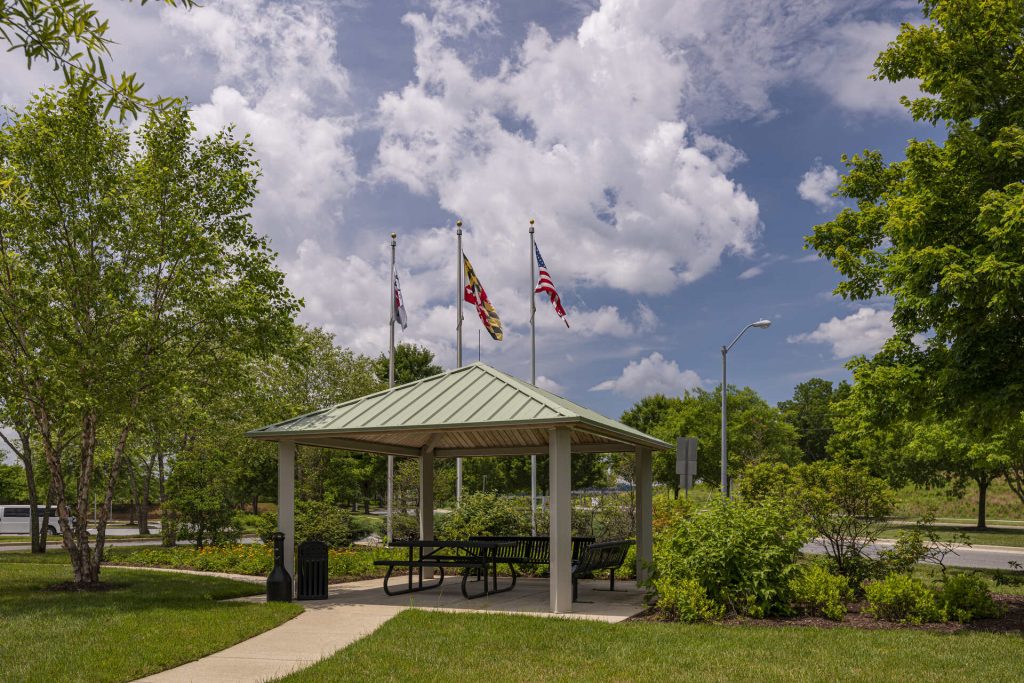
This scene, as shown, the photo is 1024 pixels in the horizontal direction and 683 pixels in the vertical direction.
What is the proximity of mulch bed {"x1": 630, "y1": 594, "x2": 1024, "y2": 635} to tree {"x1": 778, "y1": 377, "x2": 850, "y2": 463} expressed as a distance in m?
75.2

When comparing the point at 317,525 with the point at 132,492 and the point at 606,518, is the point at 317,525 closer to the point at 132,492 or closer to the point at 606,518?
the point at 606,518

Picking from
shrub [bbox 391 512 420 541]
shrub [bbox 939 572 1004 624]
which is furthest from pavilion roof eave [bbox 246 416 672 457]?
shrub [bbox 391 512 420 541]

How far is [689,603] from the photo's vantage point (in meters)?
11.6

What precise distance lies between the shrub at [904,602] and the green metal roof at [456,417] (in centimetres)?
447

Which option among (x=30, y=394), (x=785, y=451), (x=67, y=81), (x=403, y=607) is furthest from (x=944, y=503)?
(x=67, y=81)

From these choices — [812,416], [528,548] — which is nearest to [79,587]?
[528,548]

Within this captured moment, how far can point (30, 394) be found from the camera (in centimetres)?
1532

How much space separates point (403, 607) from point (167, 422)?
21.8 feet

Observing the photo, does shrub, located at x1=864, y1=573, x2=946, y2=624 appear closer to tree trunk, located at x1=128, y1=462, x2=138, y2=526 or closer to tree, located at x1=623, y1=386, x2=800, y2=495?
tree trunk, located at x1=128, y1=462, x2=138, y2=526

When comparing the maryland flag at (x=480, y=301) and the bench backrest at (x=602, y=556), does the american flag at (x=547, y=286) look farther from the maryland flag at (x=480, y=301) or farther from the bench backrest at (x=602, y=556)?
the bench backrest at (x=602, y=556)

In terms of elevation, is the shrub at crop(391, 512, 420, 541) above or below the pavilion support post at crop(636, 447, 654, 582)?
below

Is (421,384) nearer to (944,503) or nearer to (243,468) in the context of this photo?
(243,468)

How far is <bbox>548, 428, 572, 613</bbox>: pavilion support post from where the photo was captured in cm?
1276

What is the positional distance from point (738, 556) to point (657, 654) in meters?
3.34
